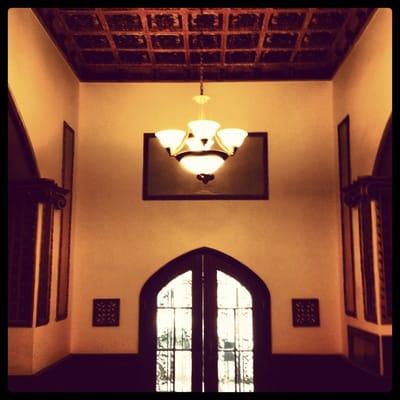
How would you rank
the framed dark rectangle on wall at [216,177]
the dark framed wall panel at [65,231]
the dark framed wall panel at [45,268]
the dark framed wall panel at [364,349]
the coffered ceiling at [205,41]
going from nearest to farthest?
the dark framed wall panel at [364,349]
the dark framed wall panel at [45,268]
the coffered ceiling at [205,41]
the dark framed wall panel at [65,231]
the framed dark rectangle on wall at [216,177]

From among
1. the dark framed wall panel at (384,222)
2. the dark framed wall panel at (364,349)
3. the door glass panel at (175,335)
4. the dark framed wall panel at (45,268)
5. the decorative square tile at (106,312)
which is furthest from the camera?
the decorative square tile at (106,312)

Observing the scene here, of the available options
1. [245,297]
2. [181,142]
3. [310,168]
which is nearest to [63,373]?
[245,297]

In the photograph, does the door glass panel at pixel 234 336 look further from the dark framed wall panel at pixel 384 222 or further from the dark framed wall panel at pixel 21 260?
the dark framed wall panel at pixel 21 260

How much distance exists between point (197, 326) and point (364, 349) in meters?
2.17

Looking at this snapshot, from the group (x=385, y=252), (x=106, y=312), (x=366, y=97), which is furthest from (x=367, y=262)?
(x=106, y=312)

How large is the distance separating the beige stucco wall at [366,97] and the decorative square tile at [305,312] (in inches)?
17.2

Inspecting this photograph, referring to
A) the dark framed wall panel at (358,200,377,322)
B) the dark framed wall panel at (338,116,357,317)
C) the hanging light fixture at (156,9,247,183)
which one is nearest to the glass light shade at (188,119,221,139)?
the hanging light fixture at (156,9,247,183)

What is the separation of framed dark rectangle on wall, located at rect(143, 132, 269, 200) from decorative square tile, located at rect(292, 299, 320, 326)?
1.49 m

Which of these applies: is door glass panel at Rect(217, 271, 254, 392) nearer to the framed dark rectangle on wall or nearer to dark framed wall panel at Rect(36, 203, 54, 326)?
the framed dark rectangle on wall

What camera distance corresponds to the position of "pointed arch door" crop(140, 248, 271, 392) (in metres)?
6.77

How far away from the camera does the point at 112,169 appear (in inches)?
283

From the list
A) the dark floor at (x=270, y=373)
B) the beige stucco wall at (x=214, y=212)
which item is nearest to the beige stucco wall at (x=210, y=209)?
the beige stucco wall at (x=214, y=212)

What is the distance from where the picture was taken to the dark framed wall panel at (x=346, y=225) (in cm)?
637
